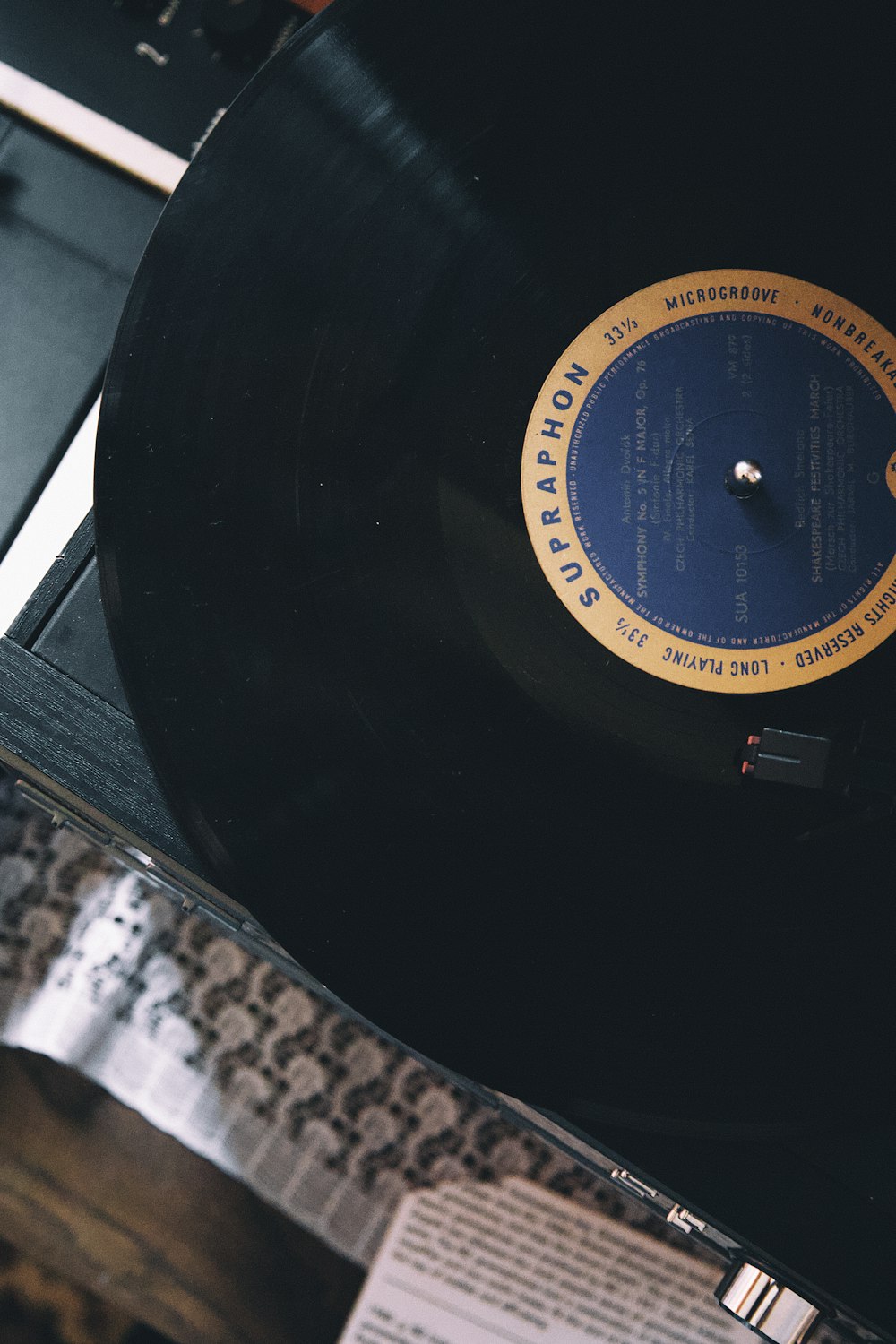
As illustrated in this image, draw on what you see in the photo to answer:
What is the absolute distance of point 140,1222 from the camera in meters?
1.25

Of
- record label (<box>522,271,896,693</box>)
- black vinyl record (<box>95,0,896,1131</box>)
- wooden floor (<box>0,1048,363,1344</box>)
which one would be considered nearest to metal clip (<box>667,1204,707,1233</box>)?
black vinyl record (<box>95,0,896,1131</box>)

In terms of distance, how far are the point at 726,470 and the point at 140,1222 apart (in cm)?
106

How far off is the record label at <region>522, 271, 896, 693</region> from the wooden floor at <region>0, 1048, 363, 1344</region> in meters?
0.87

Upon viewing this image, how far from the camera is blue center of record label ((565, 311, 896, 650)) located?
766 mm

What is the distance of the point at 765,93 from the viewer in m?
0.75

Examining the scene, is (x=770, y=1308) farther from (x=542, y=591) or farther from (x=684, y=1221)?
(x=542, y=591)

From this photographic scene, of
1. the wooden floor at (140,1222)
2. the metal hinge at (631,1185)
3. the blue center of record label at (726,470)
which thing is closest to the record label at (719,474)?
the blue center of record label at (726,470)

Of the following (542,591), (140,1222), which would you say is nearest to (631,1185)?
(542,591)

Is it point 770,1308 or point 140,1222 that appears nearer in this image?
point 770,1308

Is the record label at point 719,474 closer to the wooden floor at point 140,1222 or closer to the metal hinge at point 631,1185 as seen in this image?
the metal hinge at point 631,1185

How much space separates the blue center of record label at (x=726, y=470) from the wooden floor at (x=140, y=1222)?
34.8 inches

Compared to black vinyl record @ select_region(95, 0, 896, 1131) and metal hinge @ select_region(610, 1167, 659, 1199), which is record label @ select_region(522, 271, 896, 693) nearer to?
black vinyl record @ select_region(95, 0, 896, 1131)

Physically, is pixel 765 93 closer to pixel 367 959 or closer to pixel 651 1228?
pixel 367 959

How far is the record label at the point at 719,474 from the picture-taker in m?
0.76
